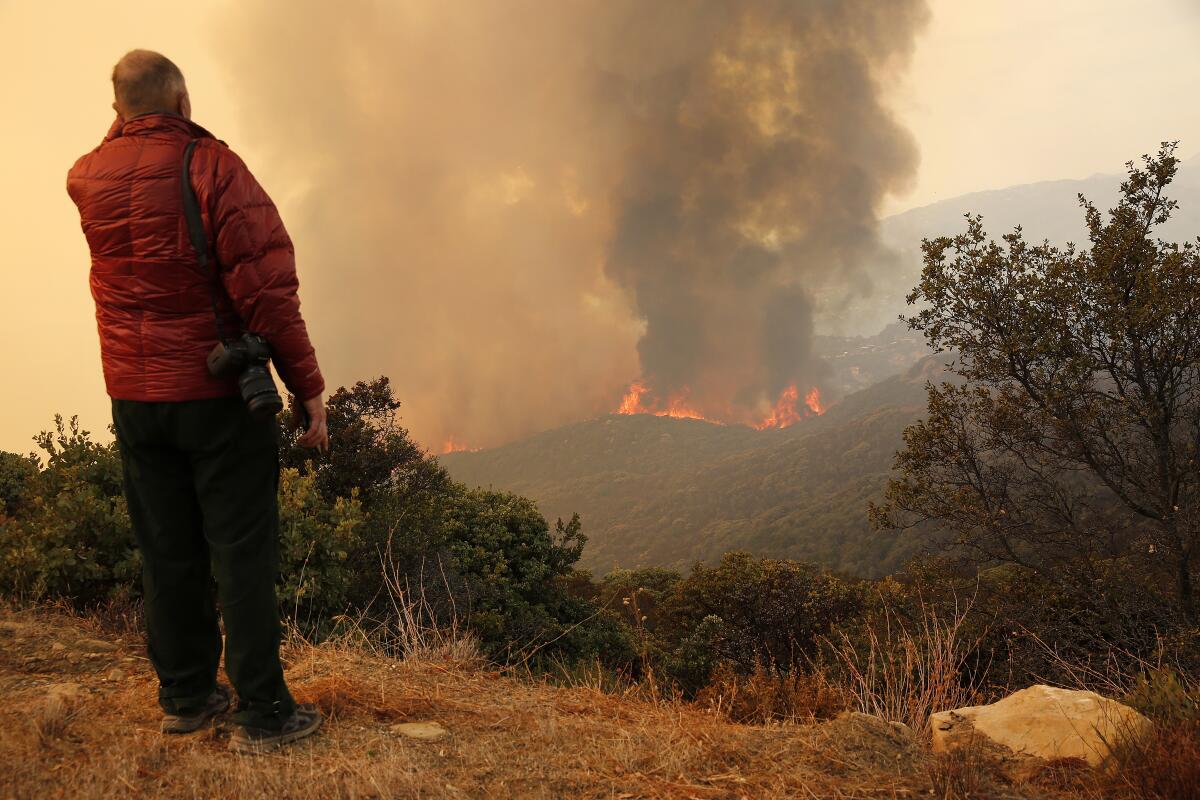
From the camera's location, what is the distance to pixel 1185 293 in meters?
13.7

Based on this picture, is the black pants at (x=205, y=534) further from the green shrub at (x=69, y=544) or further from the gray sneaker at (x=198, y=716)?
the green shrub at (x=69, y=544)

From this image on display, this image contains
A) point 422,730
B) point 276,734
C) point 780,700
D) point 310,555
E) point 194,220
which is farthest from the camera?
point 310,555

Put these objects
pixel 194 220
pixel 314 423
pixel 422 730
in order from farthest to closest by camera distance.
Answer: pixel 422 730 → pixel 314 423 → pixel 194 220

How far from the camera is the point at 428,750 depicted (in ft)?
9.29

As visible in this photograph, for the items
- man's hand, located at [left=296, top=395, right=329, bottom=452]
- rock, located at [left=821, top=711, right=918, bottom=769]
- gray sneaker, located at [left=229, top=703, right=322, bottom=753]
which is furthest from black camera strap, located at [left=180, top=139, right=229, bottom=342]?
rock, located at [left=821, top=711, right=918, bottom=769]

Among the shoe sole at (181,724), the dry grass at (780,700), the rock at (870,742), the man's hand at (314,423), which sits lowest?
the dry grass at (780,700)

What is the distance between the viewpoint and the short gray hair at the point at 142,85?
9.11 feet

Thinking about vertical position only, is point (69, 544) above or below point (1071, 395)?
below

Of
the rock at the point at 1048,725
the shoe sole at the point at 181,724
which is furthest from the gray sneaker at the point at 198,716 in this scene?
the rock at the point at 1048,725

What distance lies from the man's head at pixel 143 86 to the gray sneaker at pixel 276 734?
2556mm

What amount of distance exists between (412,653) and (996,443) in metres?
15.1

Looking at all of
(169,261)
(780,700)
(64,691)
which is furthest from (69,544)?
(780,700)

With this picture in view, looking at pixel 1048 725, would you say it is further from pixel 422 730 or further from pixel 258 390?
pixel 258 390

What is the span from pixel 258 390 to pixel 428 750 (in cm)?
163
